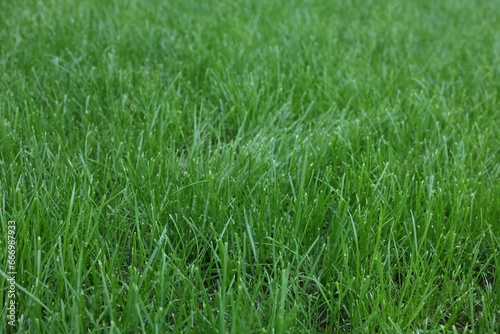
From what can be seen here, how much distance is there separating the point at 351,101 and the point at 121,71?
1188 mm

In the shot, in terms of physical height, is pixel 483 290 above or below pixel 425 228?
below

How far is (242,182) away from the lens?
2369 mm

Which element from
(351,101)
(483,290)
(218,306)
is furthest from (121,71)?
(483,290)

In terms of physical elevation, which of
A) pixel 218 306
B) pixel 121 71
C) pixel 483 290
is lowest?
pixel 483 290

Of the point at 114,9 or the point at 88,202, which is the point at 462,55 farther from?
the point at 88,202

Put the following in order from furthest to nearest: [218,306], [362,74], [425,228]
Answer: [362,74] → [425,228] → [218,306]

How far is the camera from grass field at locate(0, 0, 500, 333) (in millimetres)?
1815

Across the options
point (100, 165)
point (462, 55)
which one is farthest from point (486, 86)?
point (100, 165)

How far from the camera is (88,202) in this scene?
6.91 ft

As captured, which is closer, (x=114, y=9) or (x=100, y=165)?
(x=100, y=165)

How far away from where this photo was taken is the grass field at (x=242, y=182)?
5.96ft

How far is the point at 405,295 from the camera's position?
6.48ft

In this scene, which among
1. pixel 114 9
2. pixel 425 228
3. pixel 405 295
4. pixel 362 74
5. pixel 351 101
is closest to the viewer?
pixel 405 295

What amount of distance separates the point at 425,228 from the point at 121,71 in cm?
181
